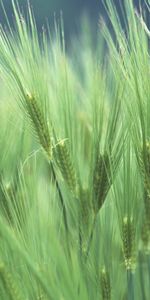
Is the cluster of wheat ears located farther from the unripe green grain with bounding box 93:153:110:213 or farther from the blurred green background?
the blurred green background

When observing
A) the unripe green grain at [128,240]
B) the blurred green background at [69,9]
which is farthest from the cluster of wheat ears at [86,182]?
the blurred green background at [69,9]

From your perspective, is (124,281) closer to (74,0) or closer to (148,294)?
(148,294)

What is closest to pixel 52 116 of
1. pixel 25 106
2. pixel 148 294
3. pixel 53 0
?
pixel 25 106

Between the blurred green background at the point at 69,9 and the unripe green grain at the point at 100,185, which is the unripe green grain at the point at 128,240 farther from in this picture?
the blurred green background at the point at 69,9

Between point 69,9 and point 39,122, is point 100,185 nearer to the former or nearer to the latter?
point 39,122

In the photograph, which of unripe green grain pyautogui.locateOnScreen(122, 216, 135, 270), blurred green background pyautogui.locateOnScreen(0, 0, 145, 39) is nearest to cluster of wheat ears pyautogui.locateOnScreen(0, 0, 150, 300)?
unripe green grain pyautogui.locateOnScreen(122, 216, 135, 270)

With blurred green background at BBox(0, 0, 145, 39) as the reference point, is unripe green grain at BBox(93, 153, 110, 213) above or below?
above

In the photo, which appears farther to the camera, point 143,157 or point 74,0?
point 74,0

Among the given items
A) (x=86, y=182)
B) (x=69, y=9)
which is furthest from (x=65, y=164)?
(x=69, y=9)
